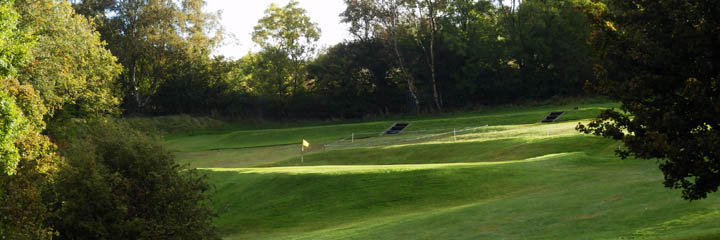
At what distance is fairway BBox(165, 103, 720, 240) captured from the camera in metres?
13.7

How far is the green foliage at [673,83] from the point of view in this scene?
9141 millimetres

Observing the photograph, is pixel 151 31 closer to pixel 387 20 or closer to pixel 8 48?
pixel 387 20

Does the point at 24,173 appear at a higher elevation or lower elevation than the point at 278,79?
lower

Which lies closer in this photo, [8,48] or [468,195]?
[8,48]

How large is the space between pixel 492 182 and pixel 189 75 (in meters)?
56.8

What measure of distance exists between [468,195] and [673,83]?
12.6 m

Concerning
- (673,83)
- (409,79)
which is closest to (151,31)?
(409,79)

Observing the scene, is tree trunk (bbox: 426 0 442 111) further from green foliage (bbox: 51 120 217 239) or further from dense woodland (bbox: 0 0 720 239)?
green foliage (bbox: 51 120 217 239)

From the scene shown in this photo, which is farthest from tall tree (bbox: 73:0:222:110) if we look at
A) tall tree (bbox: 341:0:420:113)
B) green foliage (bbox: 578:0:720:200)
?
green foliage (bbox: 578:0:720:200)

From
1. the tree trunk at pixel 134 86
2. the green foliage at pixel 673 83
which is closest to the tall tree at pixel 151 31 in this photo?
the tree trunk at pixel 134 86

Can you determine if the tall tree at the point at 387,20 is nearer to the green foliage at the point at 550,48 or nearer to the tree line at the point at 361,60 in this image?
the tree line at the point at 361,60

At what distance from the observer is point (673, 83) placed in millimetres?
9789

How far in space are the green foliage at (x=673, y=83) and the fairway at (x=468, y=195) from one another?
2.41m

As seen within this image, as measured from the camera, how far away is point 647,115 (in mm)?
9938
